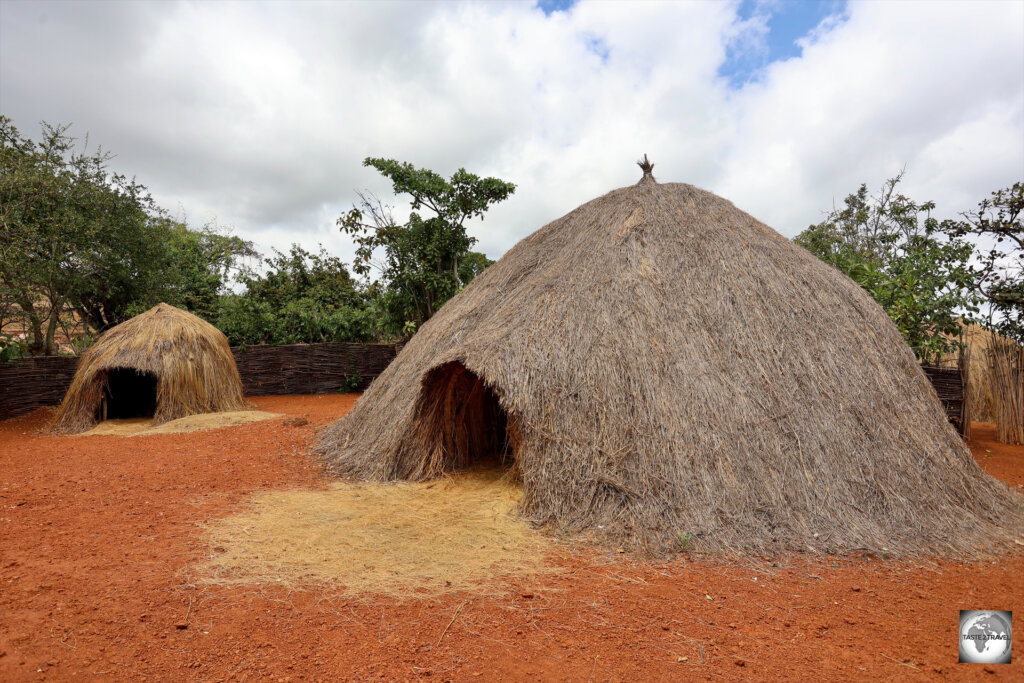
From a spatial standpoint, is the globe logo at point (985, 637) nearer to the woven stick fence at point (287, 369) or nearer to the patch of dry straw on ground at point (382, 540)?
the patch of dry straw on ground at point (382, 540)

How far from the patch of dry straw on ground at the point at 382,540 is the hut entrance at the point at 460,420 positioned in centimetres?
62

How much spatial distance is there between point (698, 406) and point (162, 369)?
10027mm

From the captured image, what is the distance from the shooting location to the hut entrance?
266 inches

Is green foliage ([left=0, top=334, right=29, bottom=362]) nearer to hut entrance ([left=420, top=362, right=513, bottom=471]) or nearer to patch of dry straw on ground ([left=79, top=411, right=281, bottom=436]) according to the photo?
patch of dry straw on ground ([left=79, top=411, right=281, bottom=436])

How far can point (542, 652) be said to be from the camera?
10.6 feet

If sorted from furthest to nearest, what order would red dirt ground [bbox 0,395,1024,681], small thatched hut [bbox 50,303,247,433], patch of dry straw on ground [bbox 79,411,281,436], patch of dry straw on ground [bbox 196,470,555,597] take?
small thatched hut [bbox 50,303,247,433] → patch of dry straw on ground [bbox 79,411,281,436] → patch of dry straw on ground [bbox 196,470,555,597] → red dirt ground [bbox 0,395,1024,681]

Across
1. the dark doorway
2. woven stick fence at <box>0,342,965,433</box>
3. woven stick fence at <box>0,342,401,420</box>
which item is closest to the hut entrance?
the dark doorway

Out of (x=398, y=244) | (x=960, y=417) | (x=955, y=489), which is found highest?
(x=398, y=244)

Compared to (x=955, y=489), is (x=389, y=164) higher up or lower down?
higher up

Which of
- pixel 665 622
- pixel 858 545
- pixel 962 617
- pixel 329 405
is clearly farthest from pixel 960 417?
pixel 329 405

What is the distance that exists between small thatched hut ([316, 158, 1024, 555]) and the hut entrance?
3 centimetres

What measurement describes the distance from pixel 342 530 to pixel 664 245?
474 cm

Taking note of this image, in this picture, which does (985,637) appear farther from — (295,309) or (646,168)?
(295,309)

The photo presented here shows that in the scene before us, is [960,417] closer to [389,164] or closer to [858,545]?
[858,545]
